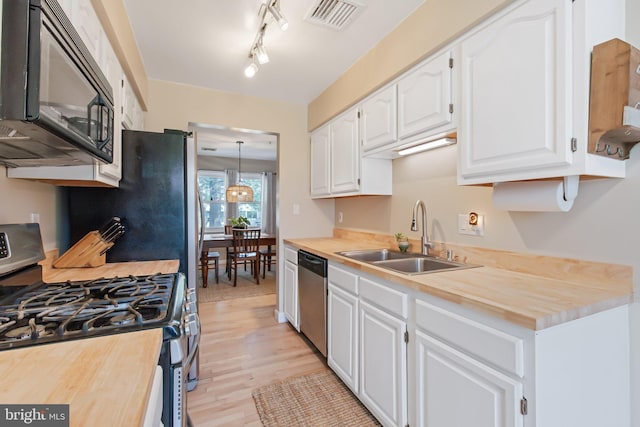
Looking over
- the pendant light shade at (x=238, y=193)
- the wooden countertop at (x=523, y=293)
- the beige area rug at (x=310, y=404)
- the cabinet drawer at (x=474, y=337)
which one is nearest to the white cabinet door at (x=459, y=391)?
the cabinet drawer at (x=474, y=337)

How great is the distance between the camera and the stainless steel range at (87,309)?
85 centimetres

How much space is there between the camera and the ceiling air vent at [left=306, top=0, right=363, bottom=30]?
5.66 ft

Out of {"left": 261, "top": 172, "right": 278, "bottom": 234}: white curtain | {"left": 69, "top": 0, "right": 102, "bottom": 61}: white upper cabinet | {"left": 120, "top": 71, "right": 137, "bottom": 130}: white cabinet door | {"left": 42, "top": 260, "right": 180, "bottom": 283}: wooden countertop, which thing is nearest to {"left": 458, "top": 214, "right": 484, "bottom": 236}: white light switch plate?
{"left": 42, "top": 260, "right": 180, "bottom": 283}: wooden countertop

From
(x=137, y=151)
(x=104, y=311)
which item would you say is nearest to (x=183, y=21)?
(x=137, y=151)

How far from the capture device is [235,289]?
4.44 meters

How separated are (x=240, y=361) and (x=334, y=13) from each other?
2551mm

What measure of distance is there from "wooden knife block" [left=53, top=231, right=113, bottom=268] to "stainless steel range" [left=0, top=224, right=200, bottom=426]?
297 mm

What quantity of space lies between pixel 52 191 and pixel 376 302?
2016 mm

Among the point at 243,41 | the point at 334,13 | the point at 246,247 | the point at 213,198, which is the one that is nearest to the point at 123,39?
the point at 243,41

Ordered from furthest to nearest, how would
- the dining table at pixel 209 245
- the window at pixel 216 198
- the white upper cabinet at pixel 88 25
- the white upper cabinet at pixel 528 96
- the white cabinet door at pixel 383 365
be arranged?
the window at pixel 216 198
the dining table at pixel 209 245
the white cabinet door at pixel 383 365
the white upper cabinet at pixel 88 25
the white upper cabinet at pixel 528 96

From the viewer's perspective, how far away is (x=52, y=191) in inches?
70.3

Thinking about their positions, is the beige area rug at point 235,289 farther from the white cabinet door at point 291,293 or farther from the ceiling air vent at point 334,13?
the ceiling air vent at point 334,13

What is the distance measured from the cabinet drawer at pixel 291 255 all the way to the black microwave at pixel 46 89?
1892mm

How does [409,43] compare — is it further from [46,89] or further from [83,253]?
[83,253]
